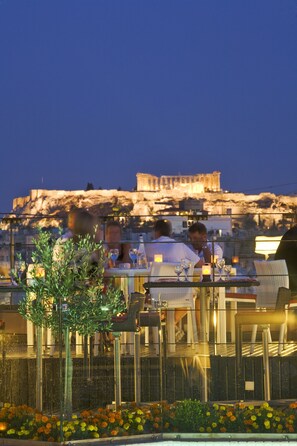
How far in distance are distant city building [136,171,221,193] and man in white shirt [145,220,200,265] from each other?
266 ft

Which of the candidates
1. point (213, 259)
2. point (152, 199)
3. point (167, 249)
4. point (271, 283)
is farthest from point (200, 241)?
point (152, 199)

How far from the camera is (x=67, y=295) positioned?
18.6 feet

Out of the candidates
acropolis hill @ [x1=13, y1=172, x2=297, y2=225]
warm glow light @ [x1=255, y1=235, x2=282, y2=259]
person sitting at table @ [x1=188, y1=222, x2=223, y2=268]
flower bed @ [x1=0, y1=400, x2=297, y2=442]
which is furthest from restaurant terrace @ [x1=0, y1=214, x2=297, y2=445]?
acropolis hill @ [x1=13, y1=172, x2=297, y2=225]

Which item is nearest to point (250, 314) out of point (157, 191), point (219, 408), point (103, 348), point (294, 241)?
point (219, 408)

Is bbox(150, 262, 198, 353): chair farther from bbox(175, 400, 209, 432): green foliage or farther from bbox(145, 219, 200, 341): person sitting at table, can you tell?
bbox(175, 400, 209, 432): green foliage

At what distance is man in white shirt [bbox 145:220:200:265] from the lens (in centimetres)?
805

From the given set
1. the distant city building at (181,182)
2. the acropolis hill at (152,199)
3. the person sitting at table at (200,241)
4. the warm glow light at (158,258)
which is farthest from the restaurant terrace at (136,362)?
the distant city building at (181,182)

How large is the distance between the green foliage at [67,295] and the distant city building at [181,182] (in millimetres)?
83589

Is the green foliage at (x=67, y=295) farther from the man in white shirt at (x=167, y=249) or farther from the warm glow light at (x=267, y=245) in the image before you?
the warm glow light at (x=267, y=245)

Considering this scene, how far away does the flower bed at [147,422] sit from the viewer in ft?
17.5

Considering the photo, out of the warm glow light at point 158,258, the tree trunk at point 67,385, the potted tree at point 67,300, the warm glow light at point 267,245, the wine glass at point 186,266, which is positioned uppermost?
the warm glow light at point 267,245

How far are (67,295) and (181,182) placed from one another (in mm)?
87841

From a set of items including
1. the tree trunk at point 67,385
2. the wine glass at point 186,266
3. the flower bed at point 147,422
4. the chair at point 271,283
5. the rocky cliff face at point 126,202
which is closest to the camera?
the flower bed at point 147,422

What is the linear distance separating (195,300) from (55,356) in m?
1.74
